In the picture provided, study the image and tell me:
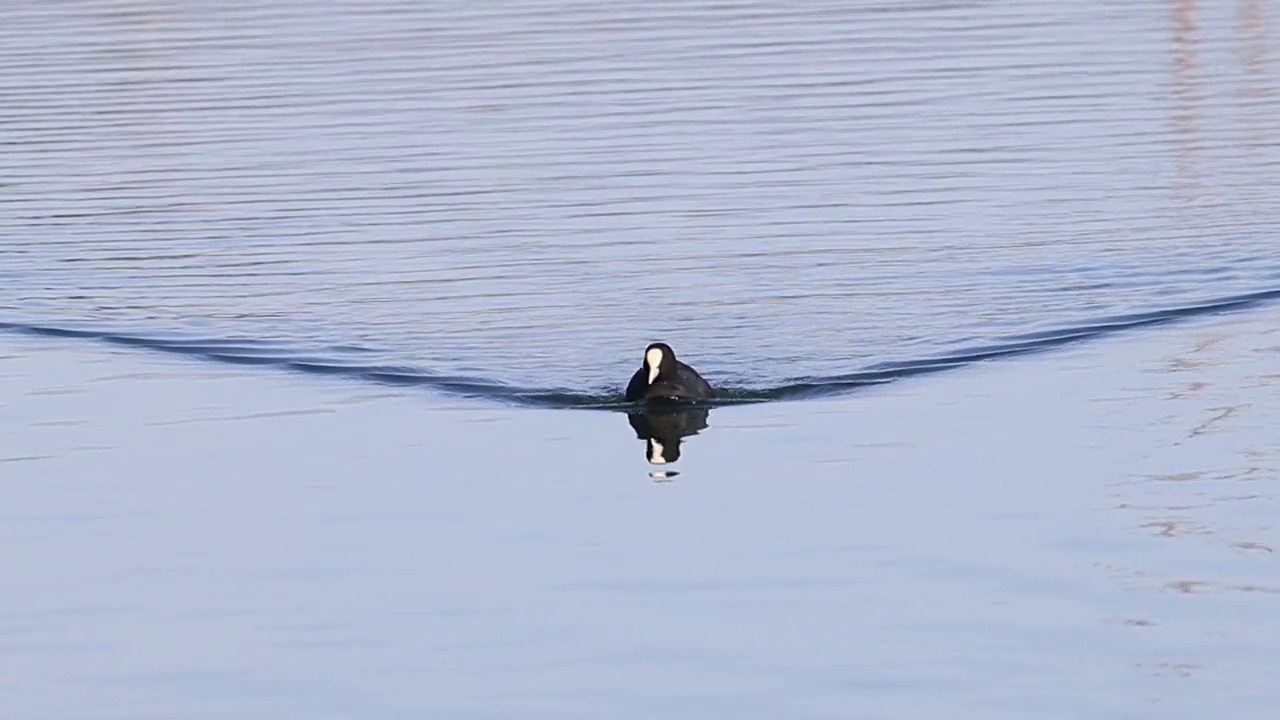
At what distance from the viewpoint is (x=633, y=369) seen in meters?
18.2

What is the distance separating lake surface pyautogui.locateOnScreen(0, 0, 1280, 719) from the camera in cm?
1091

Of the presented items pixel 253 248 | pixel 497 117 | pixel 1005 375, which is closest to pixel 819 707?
pixel 1005 375

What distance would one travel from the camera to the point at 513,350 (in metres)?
18.5

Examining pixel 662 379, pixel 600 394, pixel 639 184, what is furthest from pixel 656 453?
pixel 639 184

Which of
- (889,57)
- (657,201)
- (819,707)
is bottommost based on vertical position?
(819,707)

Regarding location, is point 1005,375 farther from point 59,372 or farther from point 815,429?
point 59,372

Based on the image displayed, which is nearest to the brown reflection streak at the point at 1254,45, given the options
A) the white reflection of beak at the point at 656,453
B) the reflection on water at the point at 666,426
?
the reflection on water at the point at 666,426

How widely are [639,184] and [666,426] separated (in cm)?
891

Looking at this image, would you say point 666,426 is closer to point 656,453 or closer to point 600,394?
point 656,453

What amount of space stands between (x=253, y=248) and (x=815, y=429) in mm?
8431

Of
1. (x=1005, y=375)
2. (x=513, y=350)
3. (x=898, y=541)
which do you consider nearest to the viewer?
(x=898, y=541)

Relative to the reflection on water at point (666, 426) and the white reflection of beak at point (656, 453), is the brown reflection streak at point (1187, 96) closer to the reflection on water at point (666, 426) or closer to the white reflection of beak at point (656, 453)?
the reflection on water at point (666, 426)

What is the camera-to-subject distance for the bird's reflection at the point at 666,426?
1534 centimetres

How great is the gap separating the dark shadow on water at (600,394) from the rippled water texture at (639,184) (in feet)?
0.34
